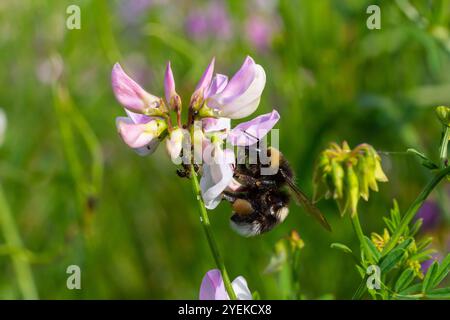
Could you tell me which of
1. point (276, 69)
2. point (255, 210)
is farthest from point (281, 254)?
point (276, 69)

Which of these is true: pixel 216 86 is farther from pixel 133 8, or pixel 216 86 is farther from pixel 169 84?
pixel 133 8

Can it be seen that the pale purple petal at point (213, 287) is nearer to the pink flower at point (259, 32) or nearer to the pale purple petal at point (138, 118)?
the pale purple petal at point (138, 118)

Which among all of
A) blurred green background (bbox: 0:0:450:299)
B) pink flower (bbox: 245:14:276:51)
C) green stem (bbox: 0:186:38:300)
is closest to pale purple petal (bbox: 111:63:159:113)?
blurred green background (bbox: 0:0:450:299)

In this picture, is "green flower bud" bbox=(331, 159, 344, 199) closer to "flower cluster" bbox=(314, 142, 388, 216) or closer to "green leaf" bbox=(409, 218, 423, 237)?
"flower cluster" bbox=(314, 142, 388, 216)

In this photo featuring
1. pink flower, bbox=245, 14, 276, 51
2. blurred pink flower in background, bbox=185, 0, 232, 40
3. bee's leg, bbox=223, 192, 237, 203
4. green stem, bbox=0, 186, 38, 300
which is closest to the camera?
bee's leg, bbox=223, 192, 237, 203

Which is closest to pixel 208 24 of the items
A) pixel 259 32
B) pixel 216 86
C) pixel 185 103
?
pixel 259 32

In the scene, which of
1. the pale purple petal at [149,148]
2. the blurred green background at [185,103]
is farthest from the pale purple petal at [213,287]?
the blurred green background at [185,103]
